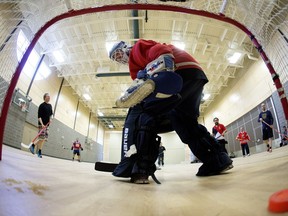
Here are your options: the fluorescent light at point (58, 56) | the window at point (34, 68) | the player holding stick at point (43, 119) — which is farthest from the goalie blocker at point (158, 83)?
the fluorescent light at point (58, 56)

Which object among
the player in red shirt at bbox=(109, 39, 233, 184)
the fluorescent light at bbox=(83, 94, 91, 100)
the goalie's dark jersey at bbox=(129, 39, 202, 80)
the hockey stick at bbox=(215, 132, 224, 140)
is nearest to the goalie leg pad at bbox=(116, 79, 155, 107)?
the player in red shirt at bbox=(109, 39, 233, 184)

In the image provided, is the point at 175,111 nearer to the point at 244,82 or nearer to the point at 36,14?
the point at 36,14

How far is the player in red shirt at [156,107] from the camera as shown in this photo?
1297 mm

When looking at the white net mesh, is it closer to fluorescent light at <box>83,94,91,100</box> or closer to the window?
the window

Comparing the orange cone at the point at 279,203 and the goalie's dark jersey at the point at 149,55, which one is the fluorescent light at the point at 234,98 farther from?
the orange cone at the point at 279,203

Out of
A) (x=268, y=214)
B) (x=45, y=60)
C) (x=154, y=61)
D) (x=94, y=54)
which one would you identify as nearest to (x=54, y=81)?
(x=45, y=60)

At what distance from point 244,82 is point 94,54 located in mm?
8321

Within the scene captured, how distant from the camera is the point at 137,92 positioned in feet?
4.18

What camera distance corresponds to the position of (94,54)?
1002 centimetres

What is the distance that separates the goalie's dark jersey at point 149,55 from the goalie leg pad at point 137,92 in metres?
0.28

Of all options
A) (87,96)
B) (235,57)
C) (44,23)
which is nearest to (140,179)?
(44,23)

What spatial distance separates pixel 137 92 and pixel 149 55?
37 centimetres

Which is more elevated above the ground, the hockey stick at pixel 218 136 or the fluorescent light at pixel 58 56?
the fluorescent light at pixel 58 56

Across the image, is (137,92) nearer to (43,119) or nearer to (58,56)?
(43,119)
